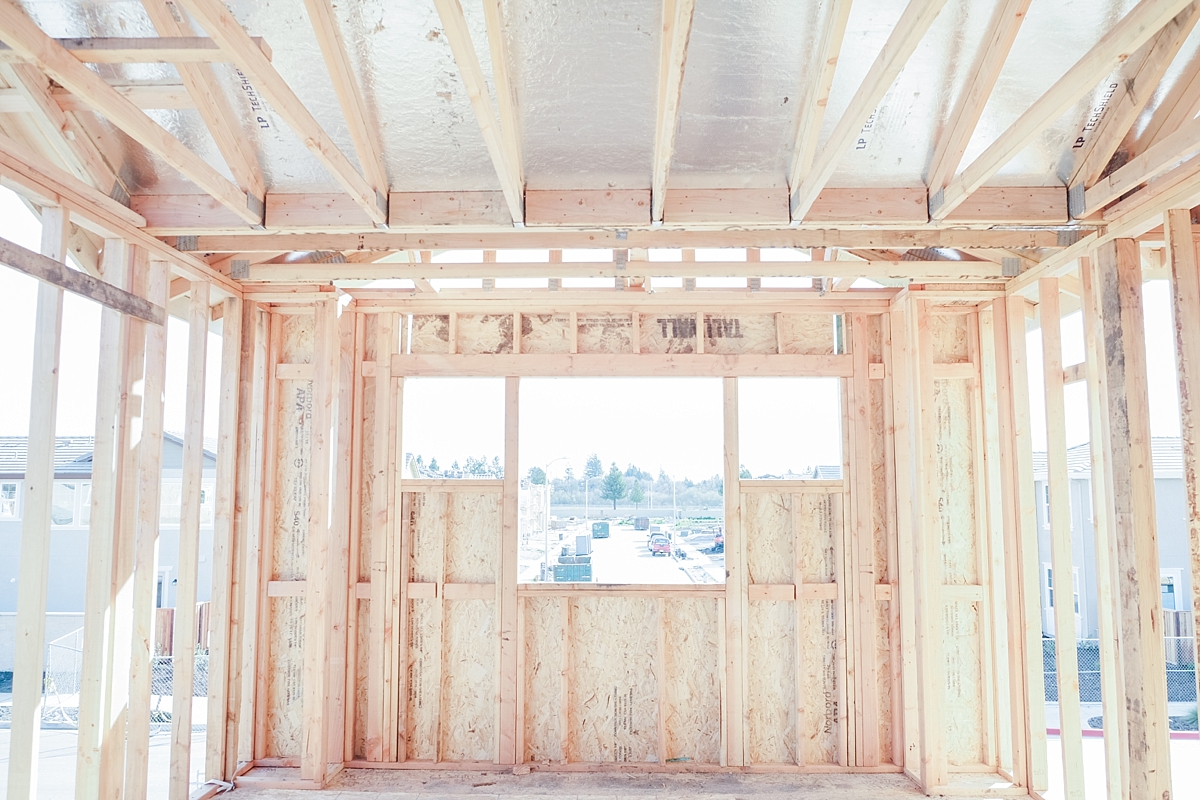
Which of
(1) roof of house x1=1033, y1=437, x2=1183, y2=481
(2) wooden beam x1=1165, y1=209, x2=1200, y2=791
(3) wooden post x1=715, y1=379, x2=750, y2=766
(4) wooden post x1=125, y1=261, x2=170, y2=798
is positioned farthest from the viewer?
(1) roof of house x1=1033, y1=437, x2=1183, y2=481

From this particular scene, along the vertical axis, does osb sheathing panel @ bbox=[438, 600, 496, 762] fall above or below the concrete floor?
above

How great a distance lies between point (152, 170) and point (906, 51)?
3784 millimetres

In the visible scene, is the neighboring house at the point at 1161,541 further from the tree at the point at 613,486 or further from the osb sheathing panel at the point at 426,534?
the osb sheathing panel at the point at 426,534

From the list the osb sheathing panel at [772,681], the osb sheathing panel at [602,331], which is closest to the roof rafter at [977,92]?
the osb sheathing panel at [602,331]

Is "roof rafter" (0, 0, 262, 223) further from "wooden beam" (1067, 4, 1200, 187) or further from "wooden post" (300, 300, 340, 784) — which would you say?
"wooden beam" (1067, 4, 1200, 187)

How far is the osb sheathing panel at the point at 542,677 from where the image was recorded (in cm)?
581

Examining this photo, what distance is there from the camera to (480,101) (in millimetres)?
2861

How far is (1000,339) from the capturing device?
5.46m

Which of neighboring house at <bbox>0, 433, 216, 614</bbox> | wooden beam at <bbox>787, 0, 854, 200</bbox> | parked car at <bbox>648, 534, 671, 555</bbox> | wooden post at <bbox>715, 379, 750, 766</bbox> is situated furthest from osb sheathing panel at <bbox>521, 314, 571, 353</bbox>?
neighboring house at <bbox>0, 433, 216, 614</bbox>

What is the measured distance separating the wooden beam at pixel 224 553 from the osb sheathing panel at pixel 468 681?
1.53 m

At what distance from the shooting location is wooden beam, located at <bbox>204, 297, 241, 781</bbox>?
5.31 metres

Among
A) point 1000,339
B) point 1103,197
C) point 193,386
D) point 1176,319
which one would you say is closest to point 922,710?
point 1000,339

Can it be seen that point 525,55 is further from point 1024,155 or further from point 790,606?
point 790,606

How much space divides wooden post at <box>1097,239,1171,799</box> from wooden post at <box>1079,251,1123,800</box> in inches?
2.7
